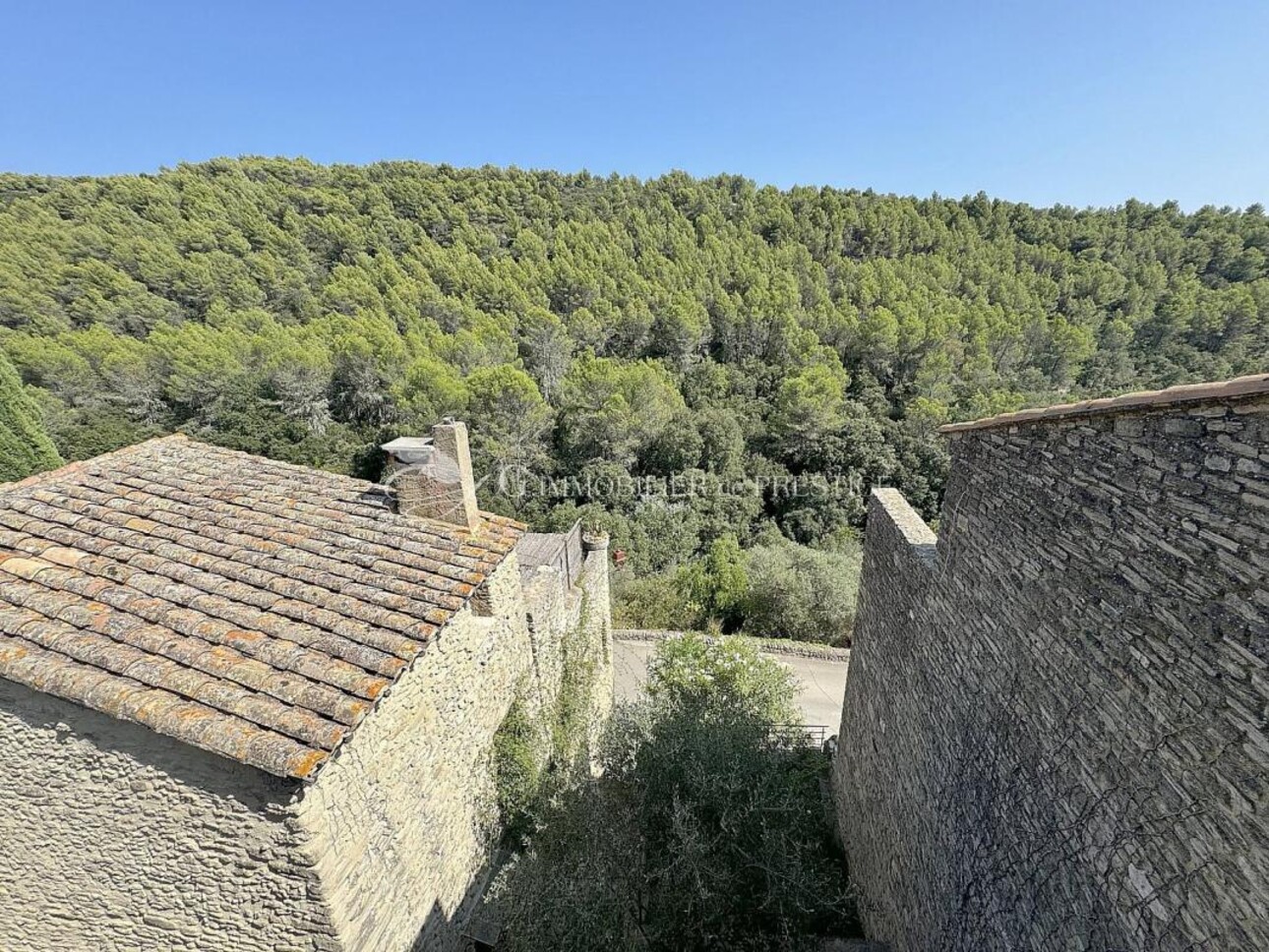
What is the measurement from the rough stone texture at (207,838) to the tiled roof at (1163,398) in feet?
16.9

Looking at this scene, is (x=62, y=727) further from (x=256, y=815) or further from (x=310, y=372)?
(x=310, y=372)

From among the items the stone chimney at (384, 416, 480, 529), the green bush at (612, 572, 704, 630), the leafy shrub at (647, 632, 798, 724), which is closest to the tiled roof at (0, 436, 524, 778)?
the stone chimney at (384, 416, 480, 529)

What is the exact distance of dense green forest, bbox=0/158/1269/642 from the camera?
28375 mm

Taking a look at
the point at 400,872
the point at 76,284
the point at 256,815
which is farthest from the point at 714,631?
the point at 76,284

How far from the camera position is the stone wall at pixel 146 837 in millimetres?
3561

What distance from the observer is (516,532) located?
5.96 meters

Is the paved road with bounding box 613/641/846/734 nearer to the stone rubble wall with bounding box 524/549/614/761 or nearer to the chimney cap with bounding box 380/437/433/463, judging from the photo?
the stone rubble wall with bounding box 524/549/614/761

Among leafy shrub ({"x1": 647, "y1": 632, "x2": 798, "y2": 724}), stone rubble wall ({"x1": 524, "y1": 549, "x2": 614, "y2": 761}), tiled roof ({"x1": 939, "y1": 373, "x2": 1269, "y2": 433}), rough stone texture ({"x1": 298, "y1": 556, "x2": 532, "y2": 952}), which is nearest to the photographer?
tiled roof ({"x1": 939, "y1": 373, "x2": 1269, "y2": 433})

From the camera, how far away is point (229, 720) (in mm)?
3412

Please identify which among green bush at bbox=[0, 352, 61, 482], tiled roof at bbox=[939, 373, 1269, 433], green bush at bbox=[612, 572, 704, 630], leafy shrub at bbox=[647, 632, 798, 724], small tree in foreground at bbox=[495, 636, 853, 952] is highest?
tiled roof at bbox=[939, 373, 1269, 433]

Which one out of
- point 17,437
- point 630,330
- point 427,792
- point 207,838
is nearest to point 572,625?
point 427,792

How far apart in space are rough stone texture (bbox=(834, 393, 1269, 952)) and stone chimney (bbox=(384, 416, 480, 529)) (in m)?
4.90

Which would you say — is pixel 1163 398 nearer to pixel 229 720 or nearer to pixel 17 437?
pixel 229 720

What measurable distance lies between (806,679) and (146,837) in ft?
47.7
